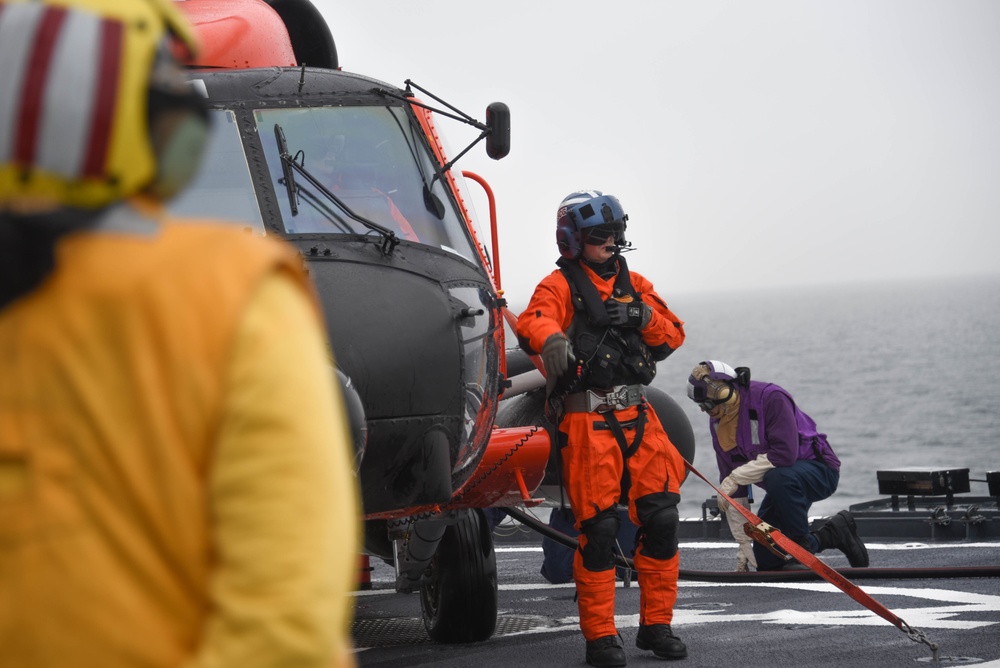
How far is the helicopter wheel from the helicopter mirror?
1.73 meters

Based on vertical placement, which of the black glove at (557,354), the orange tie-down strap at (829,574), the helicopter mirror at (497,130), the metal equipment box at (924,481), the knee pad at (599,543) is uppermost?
the helicopter mirror at (497,130)

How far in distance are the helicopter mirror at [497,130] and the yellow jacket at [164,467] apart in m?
4.94

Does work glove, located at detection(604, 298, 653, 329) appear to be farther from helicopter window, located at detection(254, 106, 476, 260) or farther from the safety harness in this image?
helicopter window, located at detection(254, 106, 476, 260)

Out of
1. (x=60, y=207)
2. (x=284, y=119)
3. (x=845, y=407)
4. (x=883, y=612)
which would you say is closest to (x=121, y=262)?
(x=60, y=207)

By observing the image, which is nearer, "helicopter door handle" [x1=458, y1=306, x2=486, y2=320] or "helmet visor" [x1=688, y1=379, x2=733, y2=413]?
"helicopter door handle" [x1=458, y1=306, x2=486, y2=320]

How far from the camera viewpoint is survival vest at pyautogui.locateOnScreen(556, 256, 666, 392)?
6230mm

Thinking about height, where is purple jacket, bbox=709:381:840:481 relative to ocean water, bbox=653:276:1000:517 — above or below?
above

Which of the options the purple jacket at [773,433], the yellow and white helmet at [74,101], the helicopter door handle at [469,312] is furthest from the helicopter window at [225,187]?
the purple jacket at [773,433]

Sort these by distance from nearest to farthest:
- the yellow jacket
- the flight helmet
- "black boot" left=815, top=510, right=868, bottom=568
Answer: the yellow jacket, "black boot" left=815, top=510, right=868, bottom=568, the flight helmet

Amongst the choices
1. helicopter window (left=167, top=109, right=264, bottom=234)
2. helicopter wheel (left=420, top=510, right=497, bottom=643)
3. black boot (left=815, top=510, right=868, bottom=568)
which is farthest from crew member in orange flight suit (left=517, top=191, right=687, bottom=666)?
black boot (left=815, top=510, right=868, bottom=568)

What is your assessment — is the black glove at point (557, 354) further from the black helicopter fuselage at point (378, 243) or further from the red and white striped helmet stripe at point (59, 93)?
the red and white striped helmet stripe at point (59, 93)

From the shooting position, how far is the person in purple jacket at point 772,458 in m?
9.25

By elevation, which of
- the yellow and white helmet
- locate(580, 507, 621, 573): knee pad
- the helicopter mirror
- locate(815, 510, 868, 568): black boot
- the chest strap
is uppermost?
the helicopter mirror

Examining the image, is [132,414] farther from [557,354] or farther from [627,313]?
[627,313]
